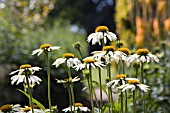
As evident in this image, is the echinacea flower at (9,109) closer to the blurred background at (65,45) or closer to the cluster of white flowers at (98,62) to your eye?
the cluster of white flowers at (98,62)

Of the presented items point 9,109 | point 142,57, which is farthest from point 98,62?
point 9,109

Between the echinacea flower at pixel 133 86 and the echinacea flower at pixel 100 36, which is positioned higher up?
the echinacea flower at pixel 100 36

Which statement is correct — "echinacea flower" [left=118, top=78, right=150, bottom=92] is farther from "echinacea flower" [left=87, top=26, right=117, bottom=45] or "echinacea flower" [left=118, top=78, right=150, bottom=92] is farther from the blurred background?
the blurred background

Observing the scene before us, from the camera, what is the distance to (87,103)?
195 inches

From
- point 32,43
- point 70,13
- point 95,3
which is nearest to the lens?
point 32,43

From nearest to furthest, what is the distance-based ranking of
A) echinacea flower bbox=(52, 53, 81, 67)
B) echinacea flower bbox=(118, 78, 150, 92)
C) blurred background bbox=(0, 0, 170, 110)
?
echinacea flower bbox=(118, 78, 150, 92) < echinacea flower bbox=(52, 53, 81, 67) < blurred background bbox=(0, 0, 170, 110)

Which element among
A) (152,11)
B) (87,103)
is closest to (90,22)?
(152,11)

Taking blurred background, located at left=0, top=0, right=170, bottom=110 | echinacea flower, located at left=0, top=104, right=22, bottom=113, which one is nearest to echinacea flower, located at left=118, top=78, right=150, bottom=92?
echinacea flower, located at left=0, top=104, right=22, bottom=113

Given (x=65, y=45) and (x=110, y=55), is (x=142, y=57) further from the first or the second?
(x=65, y=45)

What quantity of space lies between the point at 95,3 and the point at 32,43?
1261 cm

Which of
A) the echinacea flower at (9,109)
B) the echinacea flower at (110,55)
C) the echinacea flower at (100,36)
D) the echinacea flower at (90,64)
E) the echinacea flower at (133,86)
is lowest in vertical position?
the echinacea flower at (9,109)

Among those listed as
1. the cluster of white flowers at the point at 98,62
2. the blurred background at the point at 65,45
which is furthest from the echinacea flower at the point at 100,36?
the blurred background at the point at 65,45

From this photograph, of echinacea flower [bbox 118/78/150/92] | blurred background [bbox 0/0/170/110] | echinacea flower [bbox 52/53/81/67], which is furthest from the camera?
blurred background [bbox 0/0/170/110]

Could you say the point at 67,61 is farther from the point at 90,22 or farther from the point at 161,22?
the point at 90,22
